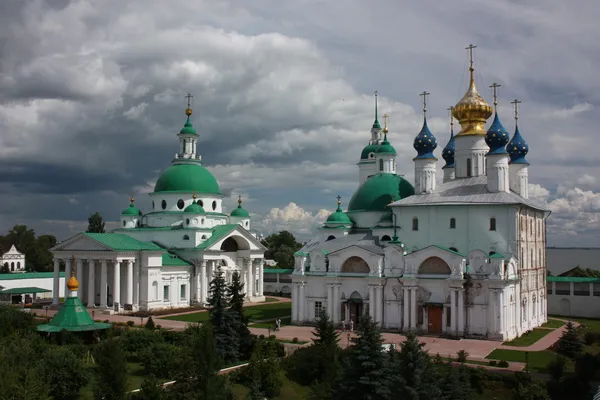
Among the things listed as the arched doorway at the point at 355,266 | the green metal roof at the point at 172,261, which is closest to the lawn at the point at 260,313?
the green metal roof at the point at 172,261

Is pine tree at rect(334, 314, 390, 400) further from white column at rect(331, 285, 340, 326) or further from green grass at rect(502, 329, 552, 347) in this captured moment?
white column at rect(331, 285, 340, 326)

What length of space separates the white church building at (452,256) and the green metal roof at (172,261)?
13.1 m

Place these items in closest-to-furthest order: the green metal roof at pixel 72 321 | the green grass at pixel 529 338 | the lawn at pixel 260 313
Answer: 1. the green metal roof at pixel 72 321
2. the green grass at pixel 529 338
3. the lawn at pixel 260 313

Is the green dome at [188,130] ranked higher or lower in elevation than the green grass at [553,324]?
higher

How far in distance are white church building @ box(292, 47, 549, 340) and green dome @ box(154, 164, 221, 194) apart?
51.3 feet

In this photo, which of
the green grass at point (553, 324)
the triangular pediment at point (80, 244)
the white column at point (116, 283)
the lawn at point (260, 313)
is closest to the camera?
the green grass at point (553, 324)

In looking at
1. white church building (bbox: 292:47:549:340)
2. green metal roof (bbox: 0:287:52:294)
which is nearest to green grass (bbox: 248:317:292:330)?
white church building (bbox: 292:47:549:340)

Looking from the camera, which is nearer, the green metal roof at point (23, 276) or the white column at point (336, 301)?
the white column at point (336, 301)

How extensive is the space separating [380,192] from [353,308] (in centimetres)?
937

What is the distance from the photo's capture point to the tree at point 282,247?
80062mm

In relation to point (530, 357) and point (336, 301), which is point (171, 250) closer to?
point (336, 301)

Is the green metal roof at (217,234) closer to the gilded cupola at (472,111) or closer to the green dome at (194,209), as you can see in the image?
the green dome at (194,209)

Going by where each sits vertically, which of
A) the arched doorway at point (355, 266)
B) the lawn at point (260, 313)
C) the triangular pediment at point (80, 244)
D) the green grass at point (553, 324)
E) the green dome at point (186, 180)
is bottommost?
the green grass at point (553, 324)

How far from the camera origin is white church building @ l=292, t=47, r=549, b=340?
34.4 meters
